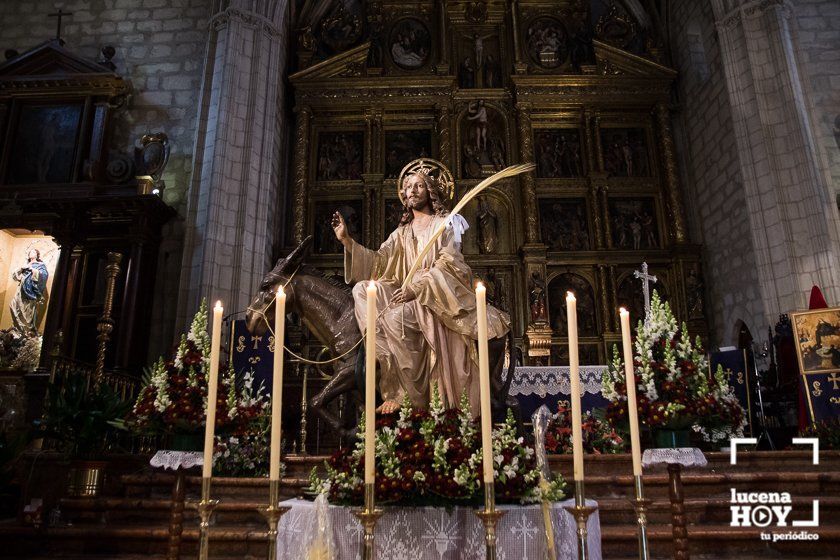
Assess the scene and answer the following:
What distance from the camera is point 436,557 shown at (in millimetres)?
2537

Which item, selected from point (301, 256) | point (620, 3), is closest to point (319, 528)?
point (301, 256)

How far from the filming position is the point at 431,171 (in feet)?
18.8

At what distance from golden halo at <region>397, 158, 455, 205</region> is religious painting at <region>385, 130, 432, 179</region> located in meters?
6.77

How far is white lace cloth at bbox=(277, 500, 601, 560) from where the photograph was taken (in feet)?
8.12

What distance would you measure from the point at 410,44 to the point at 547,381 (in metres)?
8.47

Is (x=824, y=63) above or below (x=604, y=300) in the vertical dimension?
above

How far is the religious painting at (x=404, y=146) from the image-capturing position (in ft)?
41.8

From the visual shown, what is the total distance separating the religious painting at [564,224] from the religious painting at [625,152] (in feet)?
3.49

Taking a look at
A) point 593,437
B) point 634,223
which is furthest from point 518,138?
point 593,437

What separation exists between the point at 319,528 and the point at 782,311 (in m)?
8.94

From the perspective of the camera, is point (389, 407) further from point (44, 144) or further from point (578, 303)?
point (44, 144)

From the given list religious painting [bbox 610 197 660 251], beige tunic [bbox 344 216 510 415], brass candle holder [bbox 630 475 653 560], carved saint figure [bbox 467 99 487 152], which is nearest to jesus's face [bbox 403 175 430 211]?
beige tunic [bbox 344 216 510 415]

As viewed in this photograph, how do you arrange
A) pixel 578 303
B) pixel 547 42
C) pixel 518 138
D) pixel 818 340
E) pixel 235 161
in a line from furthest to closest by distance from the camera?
pixel 547 42
pixel 518 138
pixel 578 303
pixel 235 161
pixel 818 340

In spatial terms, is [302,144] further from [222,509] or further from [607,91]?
[222,509]
